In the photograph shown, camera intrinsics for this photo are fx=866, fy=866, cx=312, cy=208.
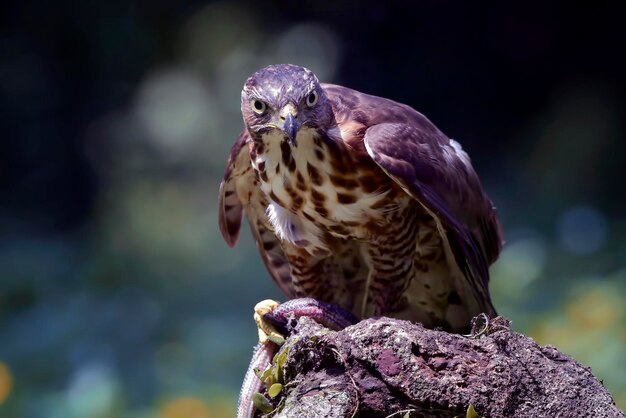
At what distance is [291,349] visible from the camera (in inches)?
79.4

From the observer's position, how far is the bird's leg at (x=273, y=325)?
7.16 feet

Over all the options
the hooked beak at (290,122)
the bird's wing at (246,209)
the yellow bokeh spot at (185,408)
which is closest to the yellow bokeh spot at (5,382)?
the yellow bokeh spot at (185,408)

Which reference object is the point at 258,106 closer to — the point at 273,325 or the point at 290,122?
the point at 290,122

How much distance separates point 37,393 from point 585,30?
141 inches

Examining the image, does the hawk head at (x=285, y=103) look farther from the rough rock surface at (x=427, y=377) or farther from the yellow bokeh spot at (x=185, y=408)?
the yellow bokeh spot at (x=185, y=408)

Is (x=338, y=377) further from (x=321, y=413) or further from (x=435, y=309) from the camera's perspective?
(x=435, y=309)

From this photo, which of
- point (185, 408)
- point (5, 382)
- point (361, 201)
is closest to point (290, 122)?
point (361, 201)

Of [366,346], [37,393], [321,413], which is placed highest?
[37,393]

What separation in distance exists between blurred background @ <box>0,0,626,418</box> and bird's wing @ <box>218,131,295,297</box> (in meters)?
1.44

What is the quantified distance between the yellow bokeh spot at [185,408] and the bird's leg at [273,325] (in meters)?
2.06

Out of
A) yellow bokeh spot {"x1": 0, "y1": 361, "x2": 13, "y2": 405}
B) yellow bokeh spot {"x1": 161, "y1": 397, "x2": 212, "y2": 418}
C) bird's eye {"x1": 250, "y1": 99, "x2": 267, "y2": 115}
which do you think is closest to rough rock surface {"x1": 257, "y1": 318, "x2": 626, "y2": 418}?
bird's eye {"x1": 250, "y1": 99, "x2": 267, "y2": 115}

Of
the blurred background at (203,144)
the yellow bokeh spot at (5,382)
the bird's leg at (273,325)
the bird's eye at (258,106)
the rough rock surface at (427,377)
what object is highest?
the blurred background at (203,144)

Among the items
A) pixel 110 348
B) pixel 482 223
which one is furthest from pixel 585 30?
pixel 110 348

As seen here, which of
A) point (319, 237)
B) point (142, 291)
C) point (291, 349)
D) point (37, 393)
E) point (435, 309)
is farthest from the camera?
point (142, 291)
